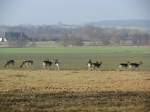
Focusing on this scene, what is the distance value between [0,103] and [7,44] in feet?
364

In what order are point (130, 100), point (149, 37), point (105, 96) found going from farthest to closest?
1. point (149, 37)
2. point (105, 96)
3. point (130, 100)

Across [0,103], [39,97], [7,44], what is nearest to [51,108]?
[0,103]

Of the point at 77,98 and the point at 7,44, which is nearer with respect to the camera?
the point at 77,98

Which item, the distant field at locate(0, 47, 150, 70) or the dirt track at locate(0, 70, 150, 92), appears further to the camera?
the distant field at locate(0, 47, 150, 70)

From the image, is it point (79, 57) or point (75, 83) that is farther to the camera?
point (79, 57)

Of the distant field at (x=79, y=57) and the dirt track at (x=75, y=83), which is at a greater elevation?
the distant field at (x=79, y=57)

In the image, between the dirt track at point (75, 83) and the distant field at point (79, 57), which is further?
the distant field at point (79, 57)

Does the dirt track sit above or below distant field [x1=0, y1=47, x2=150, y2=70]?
below

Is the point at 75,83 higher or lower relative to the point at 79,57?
lower

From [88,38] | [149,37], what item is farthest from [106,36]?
[149,37]

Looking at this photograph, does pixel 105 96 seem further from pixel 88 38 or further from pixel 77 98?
pixel 88 38

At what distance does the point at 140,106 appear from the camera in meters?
13.7

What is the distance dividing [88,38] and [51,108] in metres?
158

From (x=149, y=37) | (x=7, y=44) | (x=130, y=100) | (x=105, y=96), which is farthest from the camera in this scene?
(x=7, y=44)
